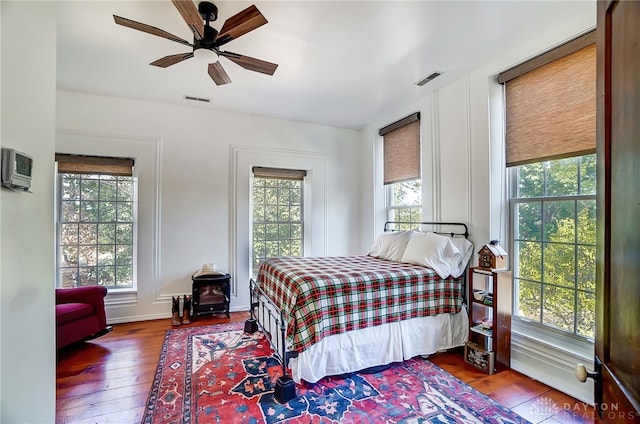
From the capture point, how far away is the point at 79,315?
9.30 feet

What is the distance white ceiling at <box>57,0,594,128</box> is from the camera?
2104 millimetres

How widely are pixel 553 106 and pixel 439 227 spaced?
5.09 ft

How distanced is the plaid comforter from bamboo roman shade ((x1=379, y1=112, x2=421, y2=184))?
1.52 metres

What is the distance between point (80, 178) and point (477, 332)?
4.65 meters

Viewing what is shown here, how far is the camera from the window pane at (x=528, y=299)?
2.57 metres

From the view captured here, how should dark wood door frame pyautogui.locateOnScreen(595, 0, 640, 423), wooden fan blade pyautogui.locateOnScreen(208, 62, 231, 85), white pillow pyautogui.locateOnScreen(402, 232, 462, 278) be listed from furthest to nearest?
white pillow pyautogui.locateOnScreen(402, 232, 462, 278)
wooden fan blade pyautogui.locateOnScreen(208, 62, 231, 85)
dark wood door frame pyautogui.locateOnScreen(595, 0, 640, 423)

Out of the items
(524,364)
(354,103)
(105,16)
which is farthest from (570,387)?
(105,16)

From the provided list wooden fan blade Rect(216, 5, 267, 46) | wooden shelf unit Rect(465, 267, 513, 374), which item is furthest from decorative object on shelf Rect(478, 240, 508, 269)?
wooden fan blade Rect(216, 5, 267, 46)

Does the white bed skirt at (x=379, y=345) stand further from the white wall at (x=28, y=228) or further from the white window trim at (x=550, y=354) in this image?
the white wall at (x=28, y=228)

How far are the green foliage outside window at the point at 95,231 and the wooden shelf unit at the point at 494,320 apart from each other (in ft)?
12.9

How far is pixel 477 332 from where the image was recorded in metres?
2.64

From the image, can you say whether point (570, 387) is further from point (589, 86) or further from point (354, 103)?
point (354, 103)

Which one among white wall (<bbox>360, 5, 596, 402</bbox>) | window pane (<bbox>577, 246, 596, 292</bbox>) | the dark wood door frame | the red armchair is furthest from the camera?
the red armchair

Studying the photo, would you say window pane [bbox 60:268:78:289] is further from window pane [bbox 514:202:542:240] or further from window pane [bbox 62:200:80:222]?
window pane [bbox 514:202:542:240]
